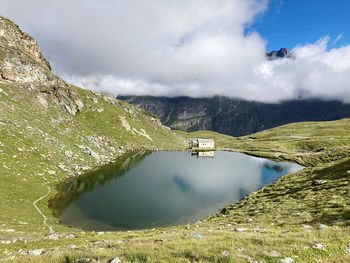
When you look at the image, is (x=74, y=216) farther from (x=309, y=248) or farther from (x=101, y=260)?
(x=309, y=248)

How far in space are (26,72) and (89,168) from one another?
8740 cm

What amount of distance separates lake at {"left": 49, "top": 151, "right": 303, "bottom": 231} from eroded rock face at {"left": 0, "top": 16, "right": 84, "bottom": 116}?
68208 millimetres

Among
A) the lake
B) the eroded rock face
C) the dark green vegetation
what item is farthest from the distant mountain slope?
the lake

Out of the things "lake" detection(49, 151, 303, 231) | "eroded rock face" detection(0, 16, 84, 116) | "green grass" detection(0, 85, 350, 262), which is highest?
"eroded rock face" detection(0, 16, 84, 116)

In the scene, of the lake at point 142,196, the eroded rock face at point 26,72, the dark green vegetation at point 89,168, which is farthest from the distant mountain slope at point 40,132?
the lake at point 142,196

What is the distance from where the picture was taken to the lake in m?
42.8

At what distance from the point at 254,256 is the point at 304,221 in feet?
61.0

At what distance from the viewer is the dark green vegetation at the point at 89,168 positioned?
13227 mm

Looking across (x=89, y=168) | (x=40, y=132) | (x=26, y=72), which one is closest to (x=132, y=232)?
(x=89, y=168)

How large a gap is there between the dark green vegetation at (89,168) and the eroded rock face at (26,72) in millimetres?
625

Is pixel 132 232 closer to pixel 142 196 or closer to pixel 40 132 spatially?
pixel 142 196

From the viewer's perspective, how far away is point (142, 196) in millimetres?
56875

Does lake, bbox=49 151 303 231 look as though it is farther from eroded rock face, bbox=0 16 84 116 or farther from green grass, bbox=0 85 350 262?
eroded rock face, bbox=0 16 84 116

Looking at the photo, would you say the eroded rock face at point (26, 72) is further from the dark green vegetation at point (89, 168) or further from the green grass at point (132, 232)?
the green grass at point (132, 232)
